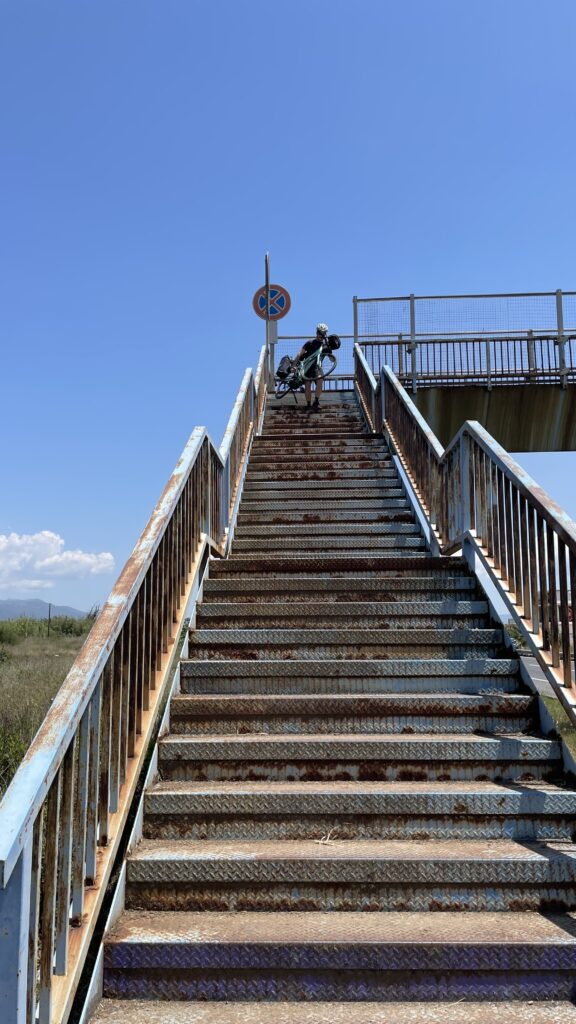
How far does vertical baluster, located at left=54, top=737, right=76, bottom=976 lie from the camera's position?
91.0 inches

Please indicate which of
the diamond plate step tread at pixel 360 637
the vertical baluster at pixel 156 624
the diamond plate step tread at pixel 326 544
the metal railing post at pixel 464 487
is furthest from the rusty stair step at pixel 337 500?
the vertical baluster at pixel 156 624

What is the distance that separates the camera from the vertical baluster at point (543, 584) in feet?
12.9

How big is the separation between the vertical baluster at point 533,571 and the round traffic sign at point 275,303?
1230 cm

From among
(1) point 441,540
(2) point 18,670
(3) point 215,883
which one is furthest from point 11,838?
(2) point 18,670

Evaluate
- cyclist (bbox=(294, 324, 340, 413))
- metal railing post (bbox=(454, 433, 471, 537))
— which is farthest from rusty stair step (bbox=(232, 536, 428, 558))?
cyclist (bbox=(294, 324, 340, 413))

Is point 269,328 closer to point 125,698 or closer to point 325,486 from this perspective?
point 325,486

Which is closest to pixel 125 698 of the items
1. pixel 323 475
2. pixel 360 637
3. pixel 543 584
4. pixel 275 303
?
pixel 360 637

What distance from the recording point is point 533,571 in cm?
416

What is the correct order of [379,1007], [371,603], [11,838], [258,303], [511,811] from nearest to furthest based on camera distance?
[11,838]
[379,1007]
[511,811]
[371,603]
[258,303]

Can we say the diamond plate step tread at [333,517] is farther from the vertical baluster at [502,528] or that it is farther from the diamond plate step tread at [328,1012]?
the diamond plate step tread at [328,1012]

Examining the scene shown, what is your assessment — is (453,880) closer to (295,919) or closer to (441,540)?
(295,919)

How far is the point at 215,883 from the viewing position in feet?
10.3

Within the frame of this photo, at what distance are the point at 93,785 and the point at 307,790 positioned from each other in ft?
3.76

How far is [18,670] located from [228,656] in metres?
8.06
